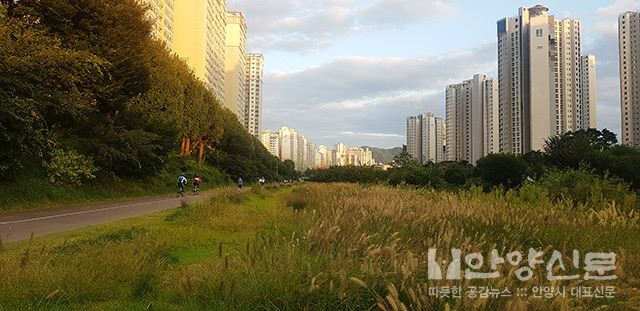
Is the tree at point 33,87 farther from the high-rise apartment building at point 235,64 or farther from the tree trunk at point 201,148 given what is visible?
the high-rise apartment building at point 235,64

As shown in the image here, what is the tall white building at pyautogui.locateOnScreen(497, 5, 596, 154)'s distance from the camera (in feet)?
230

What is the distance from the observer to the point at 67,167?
21453 mm

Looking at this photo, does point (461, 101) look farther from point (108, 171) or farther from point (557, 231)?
point (557, 231)

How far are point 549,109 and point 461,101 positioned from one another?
27.2 m

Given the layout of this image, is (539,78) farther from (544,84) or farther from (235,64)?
(235,64)

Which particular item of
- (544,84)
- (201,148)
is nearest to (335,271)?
(201,148)

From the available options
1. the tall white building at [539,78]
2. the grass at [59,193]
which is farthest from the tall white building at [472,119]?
the grass at [59,193]

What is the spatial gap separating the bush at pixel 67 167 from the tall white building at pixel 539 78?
218 ft

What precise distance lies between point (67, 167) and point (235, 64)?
10704 centimetres

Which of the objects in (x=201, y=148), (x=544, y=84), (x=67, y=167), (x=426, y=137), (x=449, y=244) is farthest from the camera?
(x=426, y=137)

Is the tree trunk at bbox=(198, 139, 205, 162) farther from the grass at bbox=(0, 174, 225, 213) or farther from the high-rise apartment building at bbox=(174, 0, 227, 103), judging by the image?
the high-rise apartment building at bbox=(174, 0, 227, 103)

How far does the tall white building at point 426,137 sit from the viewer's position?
116594 millimetres

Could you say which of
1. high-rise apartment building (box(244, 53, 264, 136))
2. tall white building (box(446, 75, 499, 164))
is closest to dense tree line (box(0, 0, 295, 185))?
tall white building (box(446, 75, 499, 164))

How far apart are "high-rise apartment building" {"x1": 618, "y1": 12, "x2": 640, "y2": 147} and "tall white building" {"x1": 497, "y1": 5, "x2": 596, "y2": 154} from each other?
5.97 meters
